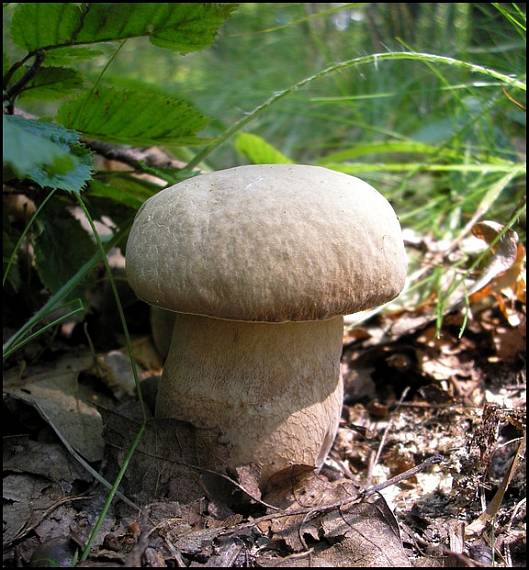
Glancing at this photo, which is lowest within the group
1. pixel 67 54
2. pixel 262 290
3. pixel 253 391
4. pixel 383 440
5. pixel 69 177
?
pixel 383 440

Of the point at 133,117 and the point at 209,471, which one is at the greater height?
the point at 133,117

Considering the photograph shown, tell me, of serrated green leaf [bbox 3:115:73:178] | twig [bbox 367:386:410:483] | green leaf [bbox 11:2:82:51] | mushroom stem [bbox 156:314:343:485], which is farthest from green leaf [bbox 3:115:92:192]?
twig [bbox 367:386:410:483]

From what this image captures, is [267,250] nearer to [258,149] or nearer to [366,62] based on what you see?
[366,62]

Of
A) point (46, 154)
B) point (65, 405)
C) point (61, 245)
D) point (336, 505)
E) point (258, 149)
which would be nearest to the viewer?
point (46, 154)

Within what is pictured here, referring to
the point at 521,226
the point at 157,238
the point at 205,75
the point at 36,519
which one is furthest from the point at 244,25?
the point at 36,519

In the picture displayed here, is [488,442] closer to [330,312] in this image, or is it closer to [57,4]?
[330,312]

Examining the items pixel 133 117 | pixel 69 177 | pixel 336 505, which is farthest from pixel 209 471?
pixel 133 117

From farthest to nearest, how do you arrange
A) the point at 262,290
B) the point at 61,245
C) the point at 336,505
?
the point at 61,245, the point at 336,505, the point at 262,290
